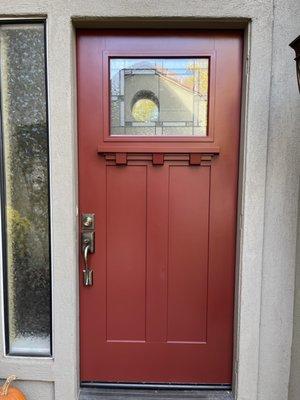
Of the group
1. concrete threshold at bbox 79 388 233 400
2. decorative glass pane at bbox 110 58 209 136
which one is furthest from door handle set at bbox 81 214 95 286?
concrete threshold at bbox 79 388 233 400

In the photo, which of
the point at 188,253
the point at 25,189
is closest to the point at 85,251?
the point at 25,189

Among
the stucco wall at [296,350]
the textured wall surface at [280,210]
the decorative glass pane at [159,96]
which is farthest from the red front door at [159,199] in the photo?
the stucco wall at [296,350]

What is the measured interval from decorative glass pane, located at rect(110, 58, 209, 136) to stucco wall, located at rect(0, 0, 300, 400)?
0.22m

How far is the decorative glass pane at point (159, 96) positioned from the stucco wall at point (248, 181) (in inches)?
8.6

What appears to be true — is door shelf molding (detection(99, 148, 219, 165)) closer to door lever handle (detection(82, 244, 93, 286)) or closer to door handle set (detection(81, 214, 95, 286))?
door handle set (detection(81, 214, 95, 286))

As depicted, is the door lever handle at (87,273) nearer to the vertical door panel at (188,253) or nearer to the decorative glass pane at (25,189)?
the decorative glass pane at (25,189)

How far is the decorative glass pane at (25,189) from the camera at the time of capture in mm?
1934

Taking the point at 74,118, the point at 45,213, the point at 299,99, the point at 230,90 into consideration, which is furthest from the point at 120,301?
the point at 299,99

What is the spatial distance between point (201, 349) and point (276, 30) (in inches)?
74.9

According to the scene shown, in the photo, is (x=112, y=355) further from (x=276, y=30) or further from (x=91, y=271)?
(x=276, y=30)

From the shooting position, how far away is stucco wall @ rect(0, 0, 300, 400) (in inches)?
71.4

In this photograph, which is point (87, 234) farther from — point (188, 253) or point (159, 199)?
point (188, 253)

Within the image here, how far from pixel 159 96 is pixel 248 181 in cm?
72

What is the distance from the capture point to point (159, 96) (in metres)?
2.02
